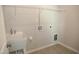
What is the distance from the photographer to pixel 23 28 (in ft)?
9.24

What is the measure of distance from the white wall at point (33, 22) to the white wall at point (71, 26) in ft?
0.87

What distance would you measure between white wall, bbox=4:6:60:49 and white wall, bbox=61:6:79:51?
0.87 feet

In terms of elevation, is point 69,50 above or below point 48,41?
below

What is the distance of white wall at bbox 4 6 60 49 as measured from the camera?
2.57m

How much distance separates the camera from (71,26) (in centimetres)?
304

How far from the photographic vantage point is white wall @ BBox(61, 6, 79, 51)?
2943mm

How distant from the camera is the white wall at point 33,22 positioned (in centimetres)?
257

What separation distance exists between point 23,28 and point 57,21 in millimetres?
1032

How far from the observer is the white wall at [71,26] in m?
2.94

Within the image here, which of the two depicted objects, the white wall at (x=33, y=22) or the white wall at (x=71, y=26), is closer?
the white wall at (x=33, y=22)

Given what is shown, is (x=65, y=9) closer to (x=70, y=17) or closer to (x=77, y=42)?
(x=70, y=17)

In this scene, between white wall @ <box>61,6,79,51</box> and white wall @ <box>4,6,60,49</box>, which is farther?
white wall @ <box>61,6,79,51</box>
